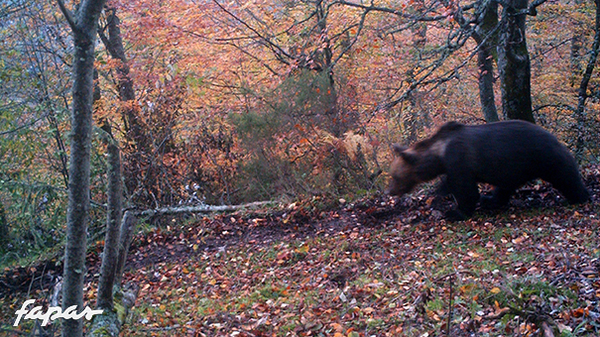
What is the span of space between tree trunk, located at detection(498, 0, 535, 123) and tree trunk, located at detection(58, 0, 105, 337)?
26.0 feet

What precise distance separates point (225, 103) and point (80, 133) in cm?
1019

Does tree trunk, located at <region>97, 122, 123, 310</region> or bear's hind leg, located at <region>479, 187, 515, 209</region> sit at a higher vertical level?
tree trunk, located at <region>97, 122, 123, 310</region>

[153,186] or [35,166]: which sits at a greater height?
[35,166]

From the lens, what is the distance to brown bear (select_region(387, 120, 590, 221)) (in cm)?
848

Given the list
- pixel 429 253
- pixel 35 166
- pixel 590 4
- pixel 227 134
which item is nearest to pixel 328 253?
pixel 429 253

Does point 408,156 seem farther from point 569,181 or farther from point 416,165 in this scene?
point 569,181

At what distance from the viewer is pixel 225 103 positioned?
13.6 m

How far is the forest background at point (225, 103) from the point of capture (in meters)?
9.66

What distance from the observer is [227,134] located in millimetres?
12164

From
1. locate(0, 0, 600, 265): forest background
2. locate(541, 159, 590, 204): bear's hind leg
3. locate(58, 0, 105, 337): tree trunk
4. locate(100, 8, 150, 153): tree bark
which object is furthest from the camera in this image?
locate(100, 8, 150, 153): tree bark

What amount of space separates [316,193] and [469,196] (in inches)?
126

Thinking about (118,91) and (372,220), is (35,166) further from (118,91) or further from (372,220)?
(372,220)

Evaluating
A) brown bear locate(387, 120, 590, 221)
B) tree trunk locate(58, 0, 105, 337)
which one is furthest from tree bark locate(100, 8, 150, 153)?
tree trunk locate(58, 0, 105, 337)

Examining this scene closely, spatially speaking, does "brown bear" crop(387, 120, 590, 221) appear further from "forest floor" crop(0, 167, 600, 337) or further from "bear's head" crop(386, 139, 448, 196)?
"forest floor" crop(0, 167, 600, 337)
